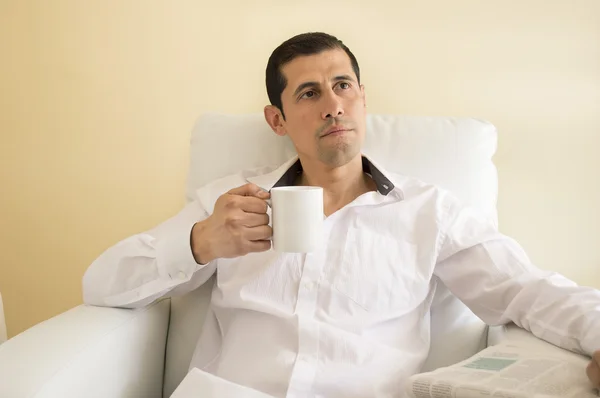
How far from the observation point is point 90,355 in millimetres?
1038

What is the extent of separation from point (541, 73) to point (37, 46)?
1638 millimetres

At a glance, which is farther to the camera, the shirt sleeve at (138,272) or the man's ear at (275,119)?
the man's ear at (275,119)

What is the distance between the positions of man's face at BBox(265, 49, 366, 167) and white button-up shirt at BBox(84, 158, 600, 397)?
0.13 m

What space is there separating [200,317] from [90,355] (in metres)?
0.37

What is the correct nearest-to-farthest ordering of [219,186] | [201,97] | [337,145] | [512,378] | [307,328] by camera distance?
1. [512,378]
2. [307,328]
3. [337,145]
4. [219,186]
5. [201,97]

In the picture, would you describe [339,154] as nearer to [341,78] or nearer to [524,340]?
[341,78]

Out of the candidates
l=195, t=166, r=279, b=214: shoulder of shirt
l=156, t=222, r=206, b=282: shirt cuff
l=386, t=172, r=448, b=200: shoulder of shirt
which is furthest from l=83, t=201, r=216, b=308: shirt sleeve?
l=386, t=172, r=448, b=200: shoulder of shirt

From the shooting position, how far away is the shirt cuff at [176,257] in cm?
117

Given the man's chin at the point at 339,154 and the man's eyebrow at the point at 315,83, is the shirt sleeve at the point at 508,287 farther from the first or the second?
the man's eyebrow at the point at 315,83

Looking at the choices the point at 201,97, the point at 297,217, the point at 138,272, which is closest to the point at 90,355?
the point at 138,272

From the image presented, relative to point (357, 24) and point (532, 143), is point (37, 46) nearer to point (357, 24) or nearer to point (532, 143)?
point (357, 24)

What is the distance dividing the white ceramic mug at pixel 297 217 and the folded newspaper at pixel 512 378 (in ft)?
0.95

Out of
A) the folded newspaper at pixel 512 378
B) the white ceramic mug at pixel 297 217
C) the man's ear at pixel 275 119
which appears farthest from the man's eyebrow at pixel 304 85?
the folded newspaper at pixel 512 378

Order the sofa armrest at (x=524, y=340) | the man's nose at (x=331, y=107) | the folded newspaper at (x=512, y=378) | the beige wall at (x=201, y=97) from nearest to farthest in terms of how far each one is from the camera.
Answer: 1. the folded newspaper at (x=512, y=378)
2. the sofa armrest at (x=524, y=340)
3. the man's nose at (x=331, y=107)
4. the beige wall at (x=201, y=97)
